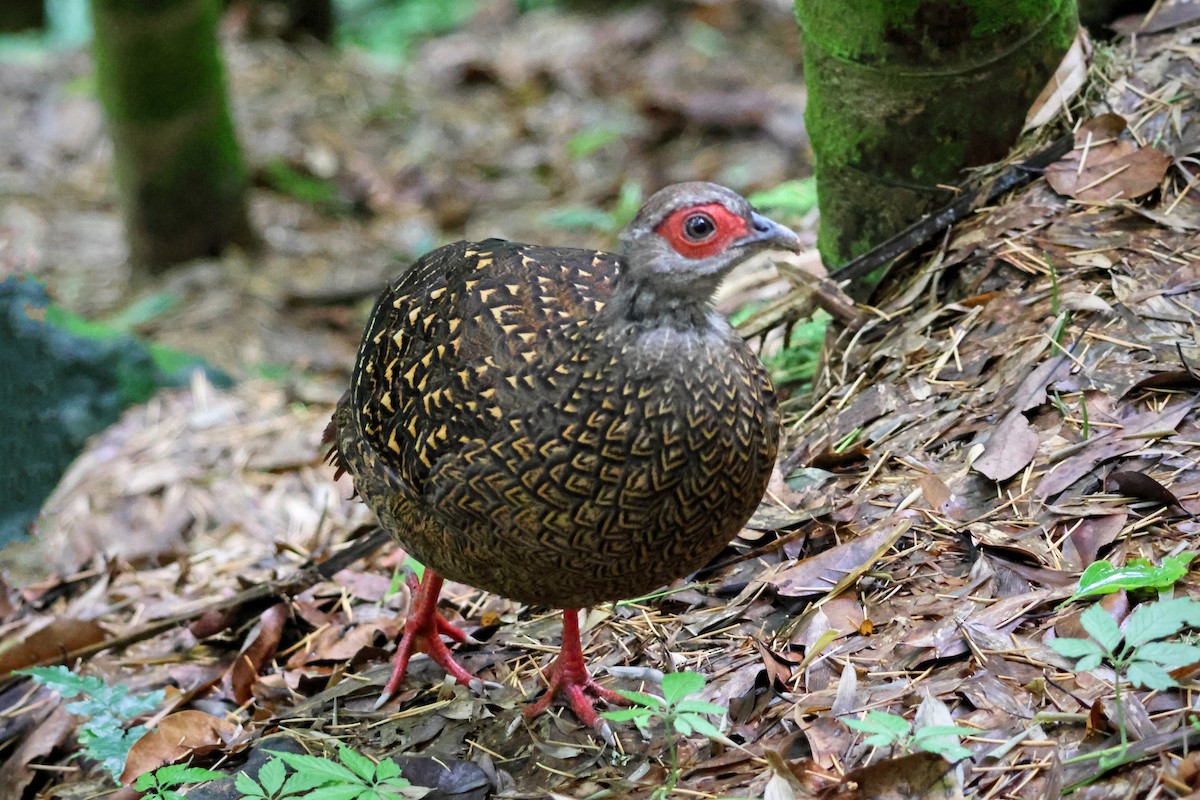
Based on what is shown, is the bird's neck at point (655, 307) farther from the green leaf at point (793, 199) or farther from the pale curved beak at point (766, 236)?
the green leaf at point (793, 199)

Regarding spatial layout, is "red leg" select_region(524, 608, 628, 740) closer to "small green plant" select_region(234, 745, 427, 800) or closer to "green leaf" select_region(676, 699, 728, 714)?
"small green plant" select_region(234, 745, 427, 800)

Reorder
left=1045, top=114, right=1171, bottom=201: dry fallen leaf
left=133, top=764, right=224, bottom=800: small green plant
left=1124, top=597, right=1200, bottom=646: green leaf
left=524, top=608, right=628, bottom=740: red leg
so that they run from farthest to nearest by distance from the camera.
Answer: left=1045, top=114, right=1171, bottom=201: dry fallen leaf < left=524, top=608, right=628, bottom=740: red leg < left=133, top=764, right=224, bottom=800: small green plant < left=1124, top=597, right=1200, bottom=646: green leaf

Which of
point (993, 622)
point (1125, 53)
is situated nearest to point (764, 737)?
point (993, 622)

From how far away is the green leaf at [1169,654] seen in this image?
2.44 meters

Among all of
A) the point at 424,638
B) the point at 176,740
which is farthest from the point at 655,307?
the point at 176,740

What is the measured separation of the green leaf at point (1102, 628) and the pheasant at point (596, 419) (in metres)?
0.82

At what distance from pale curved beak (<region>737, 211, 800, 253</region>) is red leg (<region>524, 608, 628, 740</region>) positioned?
3.85 ft

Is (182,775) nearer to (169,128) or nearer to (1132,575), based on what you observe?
(1132,575)

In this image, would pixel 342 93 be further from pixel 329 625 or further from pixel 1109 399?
pixel 1109 399

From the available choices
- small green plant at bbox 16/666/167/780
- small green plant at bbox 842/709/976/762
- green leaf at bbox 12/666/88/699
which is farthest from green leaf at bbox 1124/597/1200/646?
green leaf at bbox 12/666/88/699

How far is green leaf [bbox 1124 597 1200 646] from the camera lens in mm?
2514

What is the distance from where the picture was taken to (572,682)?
3412 millimetres

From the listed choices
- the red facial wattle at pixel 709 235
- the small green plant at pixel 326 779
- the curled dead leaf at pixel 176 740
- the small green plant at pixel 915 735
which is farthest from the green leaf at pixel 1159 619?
the curled dead leaf at pixel 176 740

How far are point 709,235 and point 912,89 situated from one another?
5.31ft
